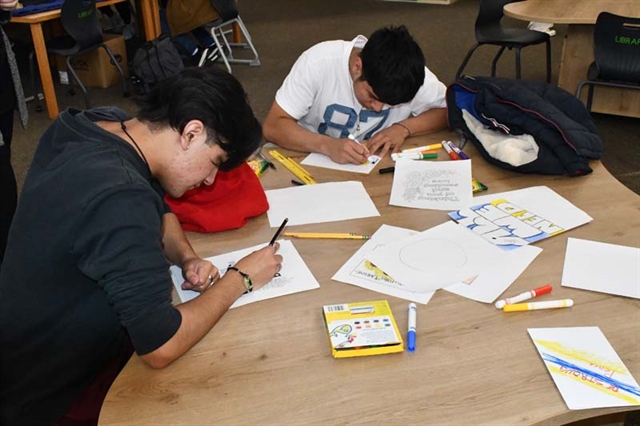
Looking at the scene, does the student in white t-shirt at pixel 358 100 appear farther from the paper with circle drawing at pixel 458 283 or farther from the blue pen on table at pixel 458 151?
the paper with circle drawing at pixel 458 283

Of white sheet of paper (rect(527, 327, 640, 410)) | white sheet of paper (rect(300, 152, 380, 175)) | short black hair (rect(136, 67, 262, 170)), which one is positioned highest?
short black hair (rect(136, 67, 262, 170))

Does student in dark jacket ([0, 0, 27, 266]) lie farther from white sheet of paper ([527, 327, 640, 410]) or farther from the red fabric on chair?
white sheet of paper ([527, 327, 640, 410])

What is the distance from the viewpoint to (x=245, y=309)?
130 centimetres

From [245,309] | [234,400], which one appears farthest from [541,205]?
[234,400]

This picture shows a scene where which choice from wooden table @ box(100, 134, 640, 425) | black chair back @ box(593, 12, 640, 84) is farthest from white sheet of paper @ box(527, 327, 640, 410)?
black chair back @ box(593, 12, 640, 84)

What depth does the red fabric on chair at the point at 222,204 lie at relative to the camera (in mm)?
1584

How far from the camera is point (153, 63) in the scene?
4.73 meters

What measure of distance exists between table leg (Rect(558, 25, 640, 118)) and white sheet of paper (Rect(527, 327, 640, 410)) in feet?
10.9

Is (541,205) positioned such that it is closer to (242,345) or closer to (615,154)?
(242,345)

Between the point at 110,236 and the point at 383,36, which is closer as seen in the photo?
the point at 110,236

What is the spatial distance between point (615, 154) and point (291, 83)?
8.13ft

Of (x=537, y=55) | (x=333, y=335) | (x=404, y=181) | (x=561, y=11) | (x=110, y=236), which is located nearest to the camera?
(x=110, y=236)

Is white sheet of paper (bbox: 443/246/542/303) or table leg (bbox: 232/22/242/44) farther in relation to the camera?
table leg (bbox: 232/22/242/44)

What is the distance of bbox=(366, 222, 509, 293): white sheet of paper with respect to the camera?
4.55 ft
